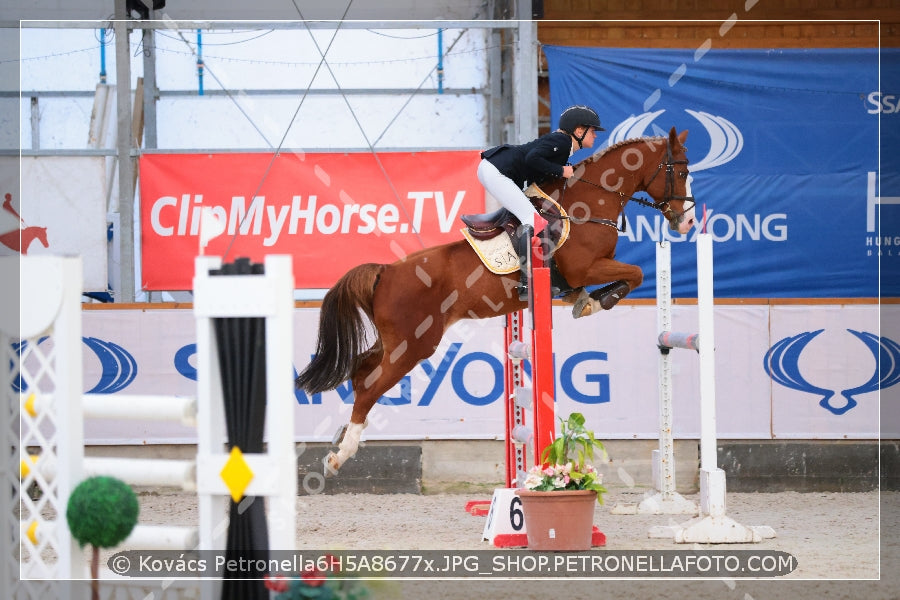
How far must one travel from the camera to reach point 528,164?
4.63 metres

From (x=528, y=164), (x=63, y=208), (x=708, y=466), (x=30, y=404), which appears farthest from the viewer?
(x=63, y=208)

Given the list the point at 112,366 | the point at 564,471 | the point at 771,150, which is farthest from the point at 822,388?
the point at 112,366

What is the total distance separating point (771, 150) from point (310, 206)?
138 inches

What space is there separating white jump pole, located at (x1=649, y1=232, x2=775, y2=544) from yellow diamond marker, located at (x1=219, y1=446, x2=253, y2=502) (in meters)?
Answer: 2.66

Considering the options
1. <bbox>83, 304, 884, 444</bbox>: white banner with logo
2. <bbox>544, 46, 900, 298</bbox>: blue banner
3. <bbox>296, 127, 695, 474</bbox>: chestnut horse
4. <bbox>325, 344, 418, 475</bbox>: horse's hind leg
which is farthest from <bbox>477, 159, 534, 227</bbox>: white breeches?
<bbox>544, 46, 900, 298</bbox>: blue banner

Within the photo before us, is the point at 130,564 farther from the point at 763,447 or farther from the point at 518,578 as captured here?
the point at 763,447

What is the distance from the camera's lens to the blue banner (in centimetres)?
740

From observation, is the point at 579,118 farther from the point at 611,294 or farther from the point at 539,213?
the point at 611,294

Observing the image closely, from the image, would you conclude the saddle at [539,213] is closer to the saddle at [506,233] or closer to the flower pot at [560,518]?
the saddle at [506,233]

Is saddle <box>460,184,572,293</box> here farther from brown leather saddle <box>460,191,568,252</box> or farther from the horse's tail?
the horse's tail

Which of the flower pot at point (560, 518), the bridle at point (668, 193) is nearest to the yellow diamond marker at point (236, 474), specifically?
the flower pot at point (560, 518)

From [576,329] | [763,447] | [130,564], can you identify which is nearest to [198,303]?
[130,564]

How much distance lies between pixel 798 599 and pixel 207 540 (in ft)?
6.61

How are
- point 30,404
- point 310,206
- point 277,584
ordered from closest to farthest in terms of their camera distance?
1. point 277,584
2. point 30,404
3. point 310,206
